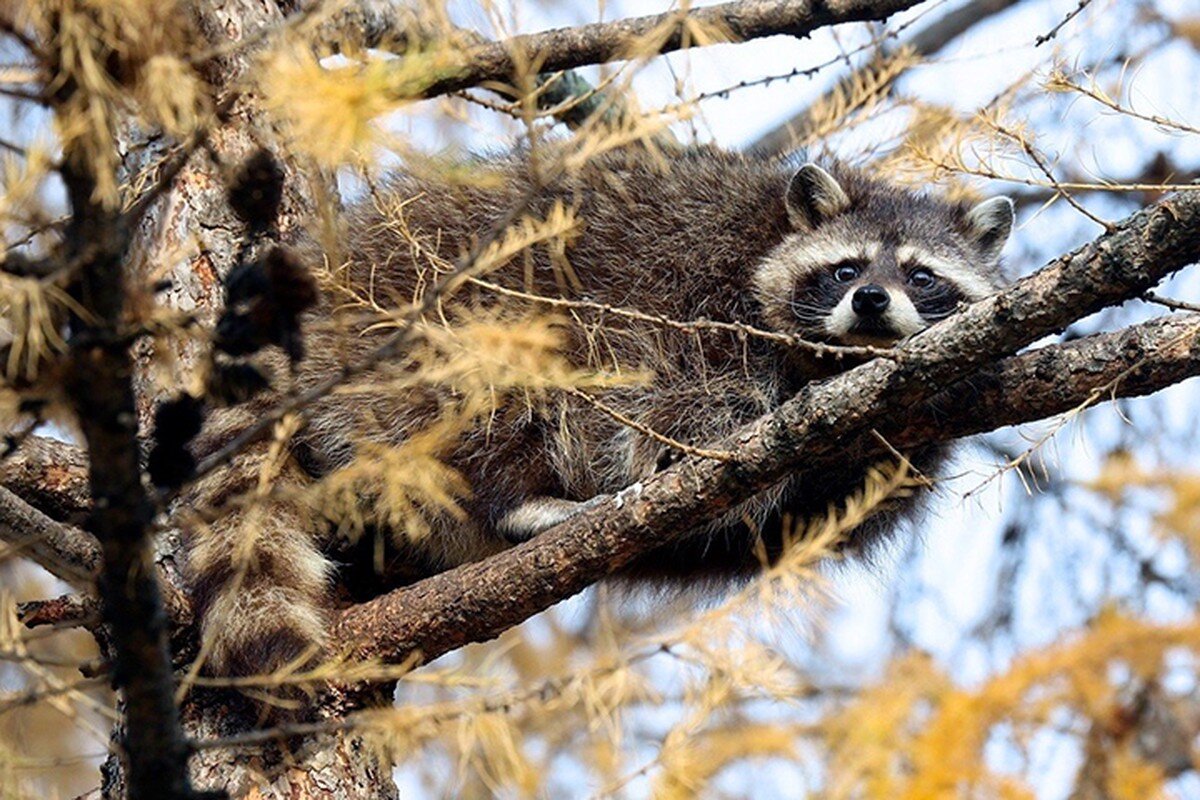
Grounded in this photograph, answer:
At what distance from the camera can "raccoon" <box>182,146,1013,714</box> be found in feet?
13.0

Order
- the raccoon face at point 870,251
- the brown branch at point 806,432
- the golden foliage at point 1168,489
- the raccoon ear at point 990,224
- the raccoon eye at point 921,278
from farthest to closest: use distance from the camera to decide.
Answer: the golden foliage at point 1168,489 < the raccoon ear at point 990,224 < the raccoon eye at point 921,278 < the raccoon face at point 870,251 < the brown branch at point 806,432

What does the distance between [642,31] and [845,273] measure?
1094 millimetres

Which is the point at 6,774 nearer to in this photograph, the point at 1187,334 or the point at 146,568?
the point at 146,568

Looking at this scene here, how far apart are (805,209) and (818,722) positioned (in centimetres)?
239

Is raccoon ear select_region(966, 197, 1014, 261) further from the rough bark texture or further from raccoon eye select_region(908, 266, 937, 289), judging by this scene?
the rough bark texture

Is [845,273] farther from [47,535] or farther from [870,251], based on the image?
[47,535]

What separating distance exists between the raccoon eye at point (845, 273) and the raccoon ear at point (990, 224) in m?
0.56

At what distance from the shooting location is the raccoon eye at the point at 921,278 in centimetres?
472

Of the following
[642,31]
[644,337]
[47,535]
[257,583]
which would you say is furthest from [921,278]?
[47,535]

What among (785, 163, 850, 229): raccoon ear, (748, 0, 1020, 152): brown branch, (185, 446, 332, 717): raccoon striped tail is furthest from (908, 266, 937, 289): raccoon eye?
(748, 0, 1020, 152): brown branch

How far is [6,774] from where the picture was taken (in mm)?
2203

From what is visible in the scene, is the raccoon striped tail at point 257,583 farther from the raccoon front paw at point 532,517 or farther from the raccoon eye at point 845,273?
the raccoon eye at point 845,273

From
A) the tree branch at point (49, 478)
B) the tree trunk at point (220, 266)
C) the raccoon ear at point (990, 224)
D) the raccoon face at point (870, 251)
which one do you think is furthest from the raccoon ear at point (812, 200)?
the tree branch at point (49, 478)

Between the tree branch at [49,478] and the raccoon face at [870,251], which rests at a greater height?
the raccoon face at [870,251]
